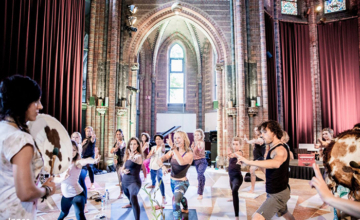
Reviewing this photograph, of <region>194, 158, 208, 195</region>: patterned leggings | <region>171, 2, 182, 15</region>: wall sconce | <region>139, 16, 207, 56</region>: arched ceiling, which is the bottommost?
<region>194, 158, 208, 195</region>: patterned leggings

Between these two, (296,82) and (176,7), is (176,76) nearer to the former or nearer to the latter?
(176,7)

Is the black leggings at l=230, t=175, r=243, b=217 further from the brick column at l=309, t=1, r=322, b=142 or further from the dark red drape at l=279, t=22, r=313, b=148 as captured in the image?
the brick column at l=309, t=1, r=322, b=142

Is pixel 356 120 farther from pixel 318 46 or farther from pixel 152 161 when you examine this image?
pixel 152 161

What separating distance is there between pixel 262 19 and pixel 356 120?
268 inches

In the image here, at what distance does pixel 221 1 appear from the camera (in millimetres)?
11109

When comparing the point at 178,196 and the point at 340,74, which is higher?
the point at 340,74

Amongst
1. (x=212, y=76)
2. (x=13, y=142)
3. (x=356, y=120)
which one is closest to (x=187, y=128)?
(x=212, y=76)

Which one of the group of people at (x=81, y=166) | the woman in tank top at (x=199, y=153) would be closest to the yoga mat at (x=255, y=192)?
the group of people at (x=81, y=166)

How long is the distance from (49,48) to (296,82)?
36.9 ft

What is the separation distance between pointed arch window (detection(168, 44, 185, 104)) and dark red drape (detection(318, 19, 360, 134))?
903 cm

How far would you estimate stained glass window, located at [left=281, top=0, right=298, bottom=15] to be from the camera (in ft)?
43.3

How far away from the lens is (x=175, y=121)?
56.6ft

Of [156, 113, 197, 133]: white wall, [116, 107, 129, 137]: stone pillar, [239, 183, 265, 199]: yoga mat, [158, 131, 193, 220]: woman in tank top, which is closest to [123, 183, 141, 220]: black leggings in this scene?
[158, 131, 193, 220]: woman in tank top

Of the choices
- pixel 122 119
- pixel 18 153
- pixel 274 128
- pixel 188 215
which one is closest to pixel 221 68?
pixel 122 119
